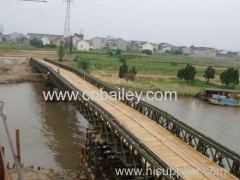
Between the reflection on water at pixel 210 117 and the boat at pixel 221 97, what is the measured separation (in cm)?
150

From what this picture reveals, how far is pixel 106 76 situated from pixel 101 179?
49.2m

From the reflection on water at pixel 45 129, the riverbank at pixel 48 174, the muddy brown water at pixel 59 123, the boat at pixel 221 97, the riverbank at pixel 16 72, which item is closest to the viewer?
the riverbank at pixel 48 174

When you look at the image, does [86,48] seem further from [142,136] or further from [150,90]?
[142,136]

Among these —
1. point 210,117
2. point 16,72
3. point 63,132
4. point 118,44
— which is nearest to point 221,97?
point 210,117

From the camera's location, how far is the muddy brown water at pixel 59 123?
23.5 metres

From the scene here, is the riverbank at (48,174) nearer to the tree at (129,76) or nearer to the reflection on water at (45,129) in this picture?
the reflection on water at (45,129)

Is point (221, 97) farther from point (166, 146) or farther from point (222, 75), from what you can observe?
point (166, 146)

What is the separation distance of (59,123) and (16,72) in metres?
37.5

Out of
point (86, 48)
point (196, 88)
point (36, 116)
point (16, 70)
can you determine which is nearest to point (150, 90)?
point (196, 88)

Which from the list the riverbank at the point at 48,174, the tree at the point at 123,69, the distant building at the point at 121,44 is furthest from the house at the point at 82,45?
the riverbank at the point at 48,174

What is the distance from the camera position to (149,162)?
12.4 meters

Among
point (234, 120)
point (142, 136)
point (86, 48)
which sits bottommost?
point (234, 120)

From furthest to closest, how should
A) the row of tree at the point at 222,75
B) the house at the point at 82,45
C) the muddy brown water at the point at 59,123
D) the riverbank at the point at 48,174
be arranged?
the house at the point at 82,45 < the row of tree at the point at 222,75 < the muddy brown water at the point at 59,123 < the riverbank at the point at 48,174

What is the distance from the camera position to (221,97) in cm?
5225
